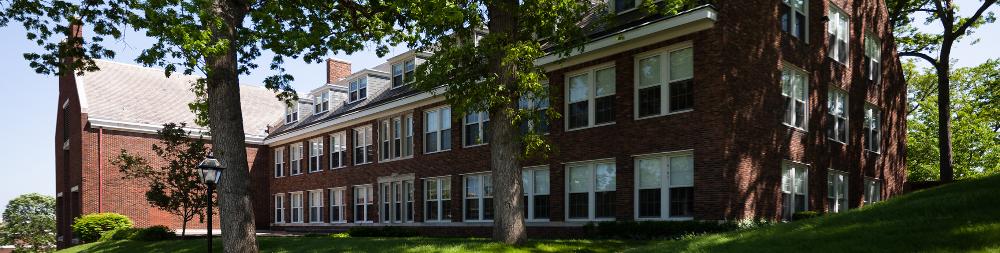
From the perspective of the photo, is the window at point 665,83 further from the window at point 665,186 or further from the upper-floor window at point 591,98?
the window at point 665,186

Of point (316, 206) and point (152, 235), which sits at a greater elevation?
point (316, 206)

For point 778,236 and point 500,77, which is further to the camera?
point 500,77

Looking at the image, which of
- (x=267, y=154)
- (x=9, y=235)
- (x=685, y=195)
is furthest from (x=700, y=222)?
(x=9, y=235)

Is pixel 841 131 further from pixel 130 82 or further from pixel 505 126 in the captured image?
pixel 130 82

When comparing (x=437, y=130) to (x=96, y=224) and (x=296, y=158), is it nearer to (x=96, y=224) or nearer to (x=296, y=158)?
(x=296, y=158)

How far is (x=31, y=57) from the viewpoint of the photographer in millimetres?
17453

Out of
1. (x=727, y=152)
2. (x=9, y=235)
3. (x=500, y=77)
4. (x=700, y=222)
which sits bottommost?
(x=9, y=235)

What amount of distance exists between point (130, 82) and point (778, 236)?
133 feet

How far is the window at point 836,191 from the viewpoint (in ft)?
72.7

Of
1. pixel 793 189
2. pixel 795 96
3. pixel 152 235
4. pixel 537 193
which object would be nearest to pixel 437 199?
pixel 537 193

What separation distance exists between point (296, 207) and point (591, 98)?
22622 millimetres

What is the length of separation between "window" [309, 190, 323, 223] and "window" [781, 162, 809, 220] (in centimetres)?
2285

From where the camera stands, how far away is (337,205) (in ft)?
117

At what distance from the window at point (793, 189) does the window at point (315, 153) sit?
902 inches
